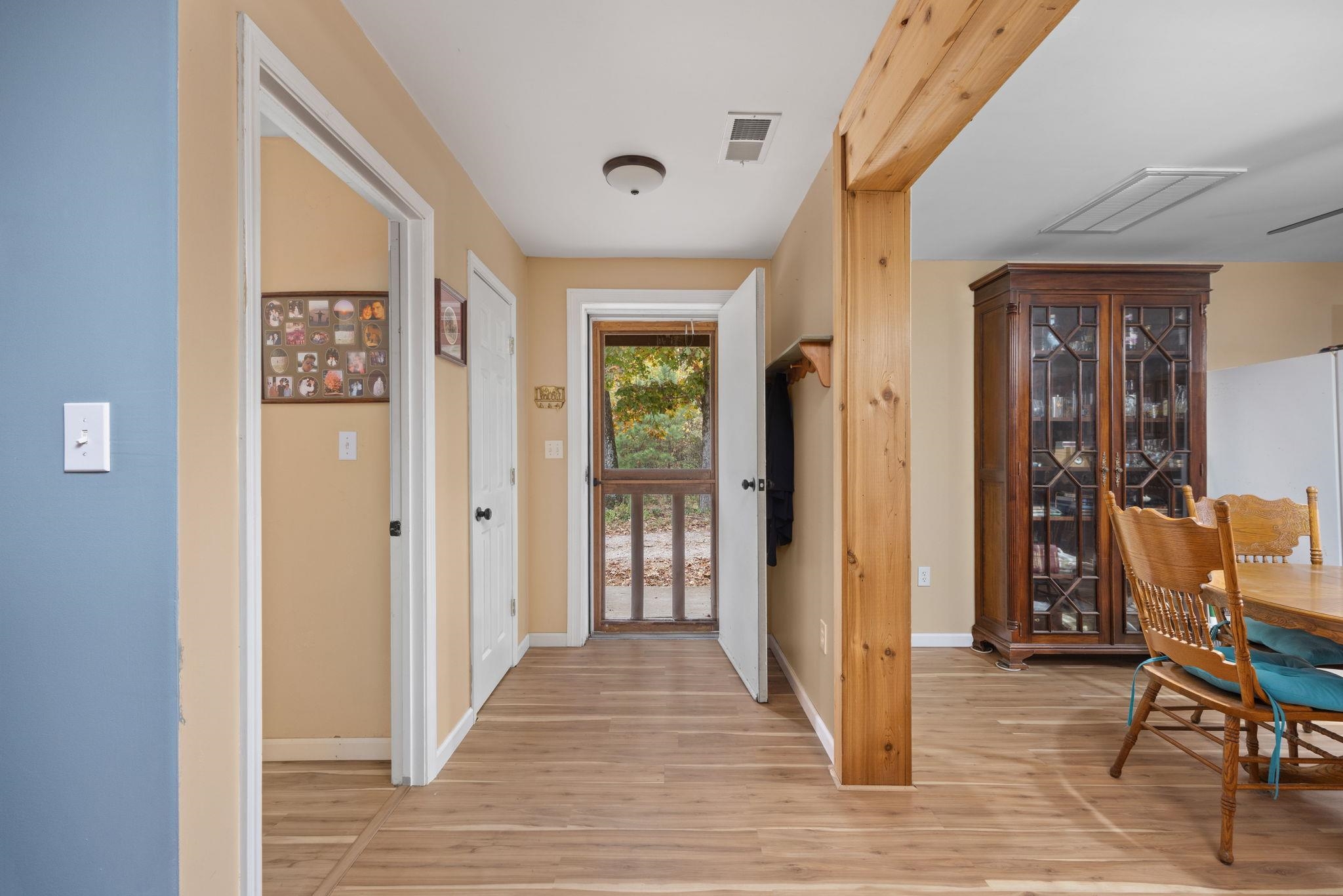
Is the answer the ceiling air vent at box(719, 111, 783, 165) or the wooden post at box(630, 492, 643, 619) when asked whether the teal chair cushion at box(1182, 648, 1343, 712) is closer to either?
the ceiling air vent at box(719, 111, 783, 165)

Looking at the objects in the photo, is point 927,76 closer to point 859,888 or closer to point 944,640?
point 859,888

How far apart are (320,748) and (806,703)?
2.00 meters

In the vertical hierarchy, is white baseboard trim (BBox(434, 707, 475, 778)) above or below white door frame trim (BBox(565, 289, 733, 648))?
below

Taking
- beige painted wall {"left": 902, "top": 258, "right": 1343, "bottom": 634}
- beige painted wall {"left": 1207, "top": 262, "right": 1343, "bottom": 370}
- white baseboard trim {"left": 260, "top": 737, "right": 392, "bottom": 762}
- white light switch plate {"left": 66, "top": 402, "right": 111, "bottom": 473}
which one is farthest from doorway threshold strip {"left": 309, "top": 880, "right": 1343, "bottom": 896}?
beige painted wall {"left": 1207, "top": 262, "right": 1343, "bottom": 370}

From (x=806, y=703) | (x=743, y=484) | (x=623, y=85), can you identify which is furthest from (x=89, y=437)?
(x=806, y=703)

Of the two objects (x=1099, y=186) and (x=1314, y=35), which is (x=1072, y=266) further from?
(x=1314, y=35)

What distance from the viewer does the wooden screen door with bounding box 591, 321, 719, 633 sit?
390 centimetres

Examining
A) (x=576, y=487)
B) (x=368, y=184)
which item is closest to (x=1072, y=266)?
(x=576, y=487)

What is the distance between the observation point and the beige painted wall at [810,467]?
2.32 metres

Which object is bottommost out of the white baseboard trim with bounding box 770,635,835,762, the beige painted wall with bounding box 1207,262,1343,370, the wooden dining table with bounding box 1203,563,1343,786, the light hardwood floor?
the light hardwood floor

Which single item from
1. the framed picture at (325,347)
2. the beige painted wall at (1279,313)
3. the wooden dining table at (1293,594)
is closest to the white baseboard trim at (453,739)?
the framed picture at (325,347)

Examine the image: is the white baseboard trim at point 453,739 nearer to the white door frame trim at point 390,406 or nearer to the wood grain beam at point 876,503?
the white door frame trim at point 390,406

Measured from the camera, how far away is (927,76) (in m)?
1.42

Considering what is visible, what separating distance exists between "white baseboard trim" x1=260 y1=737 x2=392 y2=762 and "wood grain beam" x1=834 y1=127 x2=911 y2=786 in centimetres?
179
